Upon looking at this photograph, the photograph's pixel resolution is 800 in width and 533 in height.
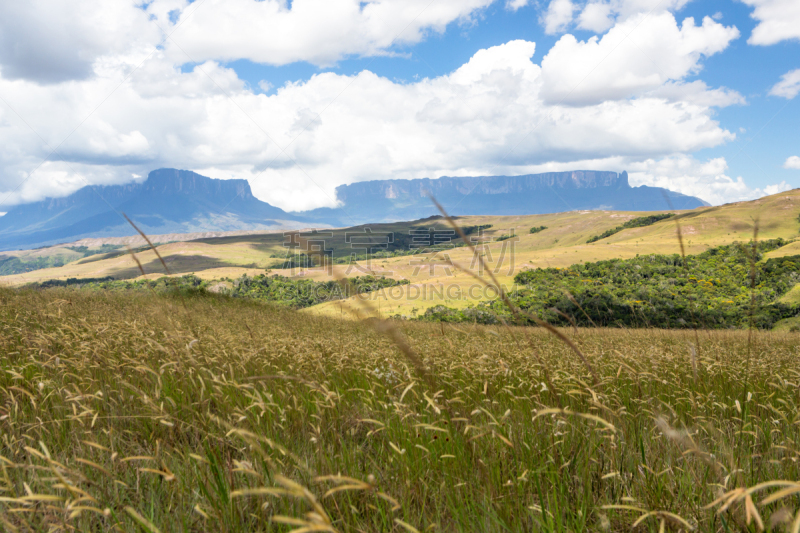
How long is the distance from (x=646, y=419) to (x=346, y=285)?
2921mm

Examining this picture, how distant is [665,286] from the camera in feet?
147

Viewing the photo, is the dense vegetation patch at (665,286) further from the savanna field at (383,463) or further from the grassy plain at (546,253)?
the savanna field at (383,463)

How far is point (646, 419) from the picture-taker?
3.10 metres

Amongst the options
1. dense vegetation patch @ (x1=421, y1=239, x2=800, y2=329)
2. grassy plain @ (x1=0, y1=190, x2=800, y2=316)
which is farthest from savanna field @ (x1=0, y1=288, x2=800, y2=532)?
dense vegetation patch @ (x1=421, y1=239, x2=800, y2=329)

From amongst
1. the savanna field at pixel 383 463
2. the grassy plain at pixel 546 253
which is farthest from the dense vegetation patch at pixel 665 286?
the savanna field at pixel 383 463

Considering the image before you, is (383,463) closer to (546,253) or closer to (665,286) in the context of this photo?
(665,286)

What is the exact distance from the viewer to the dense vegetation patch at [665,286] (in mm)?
34781

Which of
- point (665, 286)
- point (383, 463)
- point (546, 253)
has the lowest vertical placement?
point (665, 286)

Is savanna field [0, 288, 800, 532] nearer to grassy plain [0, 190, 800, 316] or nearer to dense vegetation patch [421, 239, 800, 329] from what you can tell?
grassy plain [0, 190, 800, 316]

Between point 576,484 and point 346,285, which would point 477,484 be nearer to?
point 576,484

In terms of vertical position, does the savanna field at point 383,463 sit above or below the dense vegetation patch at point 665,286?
above

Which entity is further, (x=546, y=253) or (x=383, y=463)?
(x=546, y=253)

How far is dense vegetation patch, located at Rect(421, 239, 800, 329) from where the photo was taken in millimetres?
34781

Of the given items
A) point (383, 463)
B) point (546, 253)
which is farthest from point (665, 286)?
point (383, 463)
